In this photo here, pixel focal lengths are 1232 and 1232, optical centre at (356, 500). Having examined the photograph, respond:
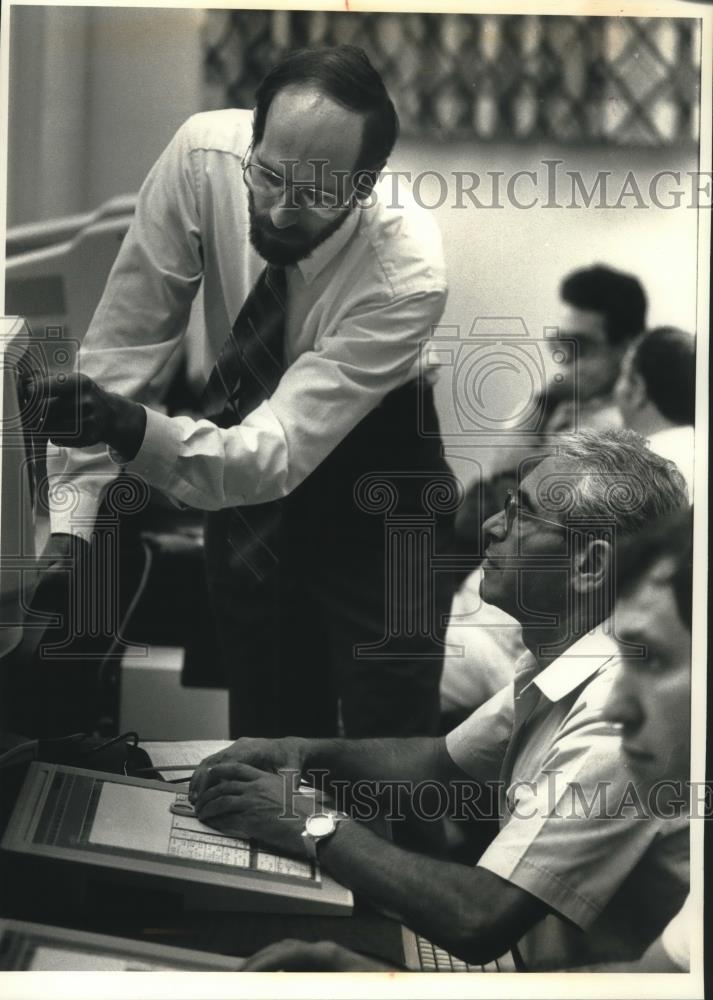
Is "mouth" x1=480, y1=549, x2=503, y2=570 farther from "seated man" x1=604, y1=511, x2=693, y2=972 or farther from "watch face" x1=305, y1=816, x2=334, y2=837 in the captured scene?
"watch face" x1=305, y1=816, x2=334, y2=837

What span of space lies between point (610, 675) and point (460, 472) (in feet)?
2.06

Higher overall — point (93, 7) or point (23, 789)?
point (93, 7)

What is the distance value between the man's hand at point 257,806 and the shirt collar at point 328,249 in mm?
1247

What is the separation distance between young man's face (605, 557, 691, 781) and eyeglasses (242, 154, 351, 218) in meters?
1.26

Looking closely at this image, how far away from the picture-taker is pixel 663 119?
318cm

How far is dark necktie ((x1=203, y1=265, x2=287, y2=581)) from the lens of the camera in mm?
3104

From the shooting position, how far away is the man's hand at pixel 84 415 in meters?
3.08

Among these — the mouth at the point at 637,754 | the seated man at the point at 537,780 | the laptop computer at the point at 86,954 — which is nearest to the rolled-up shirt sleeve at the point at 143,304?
the seated man at the point at 537,780

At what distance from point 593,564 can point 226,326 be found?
1102 mm

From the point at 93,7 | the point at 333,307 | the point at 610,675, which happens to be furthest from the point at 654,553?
the point at 93,7

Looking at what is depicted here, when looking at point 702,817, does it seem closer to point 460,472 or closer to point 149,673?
point 460,472

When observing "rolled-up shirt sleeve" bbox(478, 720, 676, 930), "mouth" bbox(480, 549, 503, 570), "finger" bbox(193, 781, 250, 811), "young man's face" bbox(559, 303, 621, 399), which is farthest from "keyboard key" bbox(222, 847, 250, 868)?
"young man's face" bbox(559, 303, 621, 399)

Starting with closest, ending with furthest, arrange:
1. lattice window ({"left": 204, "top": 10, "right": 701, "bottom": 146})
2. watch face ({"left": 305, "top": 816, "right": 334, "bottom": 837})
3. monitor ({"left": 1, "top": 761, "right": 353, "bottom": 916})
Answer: monitor ({"left": 1, "top": 761, "right": 353, "bottom": 916}), watch face ({"left": 305, "top": 816, "right": 334, "bottom": 837}), lattice window ({"left": 204, "top": 10, "right": 701, "bottom": 146})
